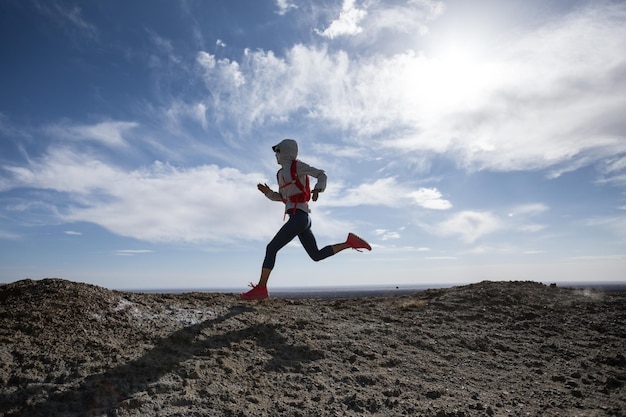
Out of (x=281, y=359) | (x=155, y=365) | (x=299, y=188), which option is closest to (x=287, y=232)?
(x=299, y=188)

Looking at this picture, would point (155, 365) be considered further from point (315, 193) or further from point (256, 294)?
point (315, 193)

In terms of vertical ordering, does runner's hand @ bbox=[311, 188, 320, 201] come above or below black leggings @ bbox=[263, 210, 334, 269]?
above

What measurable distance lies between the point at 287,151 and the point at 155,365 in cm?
415

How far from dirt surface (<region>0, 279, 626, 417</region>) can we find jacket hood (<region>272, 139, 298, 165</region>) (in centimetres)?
248

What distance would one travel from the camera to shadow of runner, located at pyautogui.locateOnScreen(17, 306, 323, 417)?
3.47 meters

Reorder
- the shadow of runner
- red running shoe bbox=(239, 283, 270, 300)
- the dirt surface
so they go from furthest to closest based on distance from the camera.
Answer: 1. red running shoe bbox=(239, 283, 270, 300)
2. the dirt surface
3. the shadow of runner

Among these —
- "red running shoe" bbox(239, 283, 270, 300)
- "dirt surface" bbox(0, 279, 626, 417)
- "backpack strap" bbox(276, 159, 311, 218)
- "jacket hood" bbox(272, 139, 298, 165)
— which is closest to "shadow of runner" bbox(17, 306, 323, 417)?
"dirt surface" bbox(0, 279, 626, 417)

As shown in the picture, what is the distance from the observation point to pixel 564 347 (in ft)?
20.1

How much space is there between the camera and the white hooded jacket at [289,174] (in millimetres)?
6980

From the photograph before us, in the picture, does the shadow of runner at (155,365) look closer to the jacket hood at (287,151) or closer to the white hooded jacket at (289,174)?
the white hooded jacket at (289,174)

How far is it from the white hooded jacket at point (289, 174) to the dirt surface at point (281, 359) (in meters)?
1.81

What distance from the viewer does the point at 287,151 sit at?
7270 millimetres

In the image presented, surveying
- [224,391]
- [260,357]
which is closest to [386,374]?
[260,357]

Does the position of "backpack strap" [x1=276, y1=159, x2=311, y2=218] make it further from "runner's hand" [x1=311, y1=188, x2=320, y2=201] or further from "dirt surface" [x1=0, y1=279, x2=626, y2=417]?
"dirt surface" [x1=0, y1=279, x2=626, y2=417]
